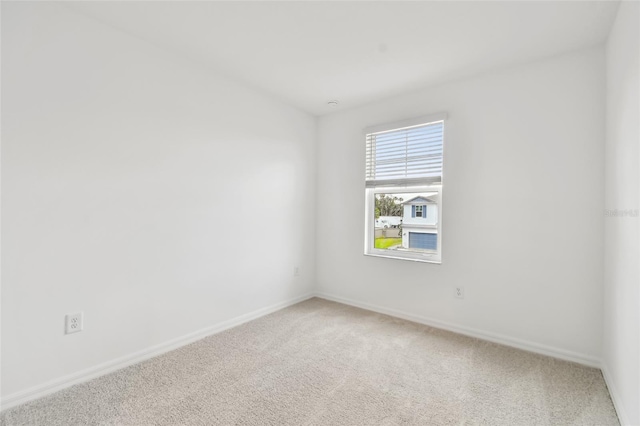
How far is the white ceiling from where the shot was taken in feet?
5.98

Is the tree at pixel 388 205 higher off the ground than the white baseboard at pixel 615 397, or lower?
higher

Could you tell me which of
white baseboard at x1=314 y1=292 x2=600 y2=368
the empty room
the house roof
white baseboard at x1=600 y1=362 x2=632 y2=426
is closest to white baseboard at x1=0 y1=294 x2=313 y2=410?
the empty room

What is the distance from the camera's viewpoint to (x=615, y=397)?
68.1 inches

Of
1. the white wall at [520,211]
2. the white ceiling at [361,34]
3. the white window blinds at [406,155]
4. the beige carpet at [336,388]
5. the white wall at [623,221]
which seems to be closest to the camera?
the white wall at [623,221]

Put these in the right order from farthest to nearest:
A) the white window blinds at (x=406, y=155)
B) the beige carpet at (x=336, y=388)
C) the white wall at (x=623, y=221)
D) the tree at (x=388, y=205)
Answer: the tree at (x=388, y=205) → the white window blinds at (x=406, y=155) → the beige carpet at (x=336, y=388) → the white wall at (x=623, y=221)

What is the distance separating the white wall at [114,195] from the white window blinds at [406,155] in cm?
127

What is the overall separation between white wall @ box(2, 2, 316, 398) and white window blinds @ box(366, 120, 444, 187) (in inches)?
49.8

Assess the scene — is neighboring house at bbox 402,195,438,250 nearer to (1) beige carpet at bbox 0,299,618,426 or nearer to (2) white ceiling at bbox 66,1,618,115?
(1) beige carpet at bbox 0,299,618,426

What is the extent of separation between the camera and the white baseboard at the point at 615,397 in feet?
5.04

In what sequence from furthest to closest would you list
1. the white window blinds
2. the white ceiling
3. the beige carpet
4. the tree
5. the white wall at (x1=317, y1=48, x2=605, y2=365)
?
the tree → the white window blinds → the white wall at (x1=317, y1=48, x2=605, y2=365) → the white ceiling → the beige carpet

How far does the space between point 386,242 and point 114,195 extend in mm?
2612

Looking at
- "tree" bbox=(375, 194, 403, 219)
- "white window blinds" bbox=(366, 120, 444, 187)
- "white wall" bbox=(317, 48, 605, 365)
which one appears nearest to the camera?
"white wall" bbox=(317, 48, 605, 365)

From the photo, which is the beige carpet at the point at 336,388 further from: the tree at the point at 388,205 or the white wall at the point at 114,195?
the tree at the point at 388,205

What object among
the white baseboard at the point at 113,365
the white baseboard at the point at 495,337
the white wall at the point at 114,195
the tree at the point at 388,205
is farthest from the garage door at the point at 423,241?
the white baseboard at the point at 113,365
